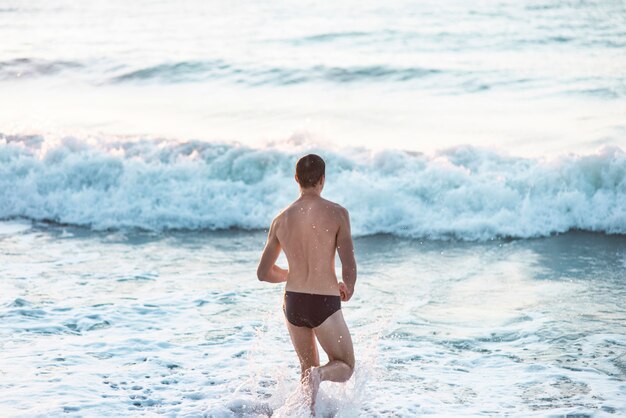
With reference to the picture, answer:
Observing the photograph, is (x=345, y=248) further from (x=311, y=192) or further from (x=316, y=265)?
(x=311, y=192)

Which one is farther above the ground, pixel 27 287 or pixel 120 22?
pixel 120 22

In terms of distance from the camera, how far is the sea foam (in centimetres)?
1228

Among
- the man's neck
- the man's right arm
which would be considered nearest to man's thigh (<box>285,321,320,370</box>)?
the man's right arm

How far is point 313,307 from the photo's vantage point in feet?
17.3

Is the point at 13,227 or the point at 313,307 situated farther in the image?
the point at 13,227

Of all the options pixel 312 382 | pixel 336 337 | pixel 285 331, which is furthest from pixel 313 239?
pixel 285 331

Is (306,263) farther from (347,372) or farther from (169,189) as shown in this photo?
(169,189)

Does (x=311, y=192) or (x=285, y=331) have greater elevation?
(x=311, y=192)

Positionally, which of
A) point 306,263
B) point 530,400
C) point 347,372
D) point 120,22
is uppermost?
point 120,22

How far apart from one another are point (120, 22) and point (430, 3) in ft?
34.9

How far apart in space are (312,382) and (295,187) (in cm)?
864

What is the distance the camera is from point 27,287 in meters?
9.13

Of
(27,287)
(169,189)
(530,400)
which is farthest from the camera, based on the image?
→ (169,189)

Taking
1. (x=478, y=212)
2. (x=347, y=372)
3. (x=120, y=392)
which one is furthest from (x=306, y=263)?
(x=478, y=212)
